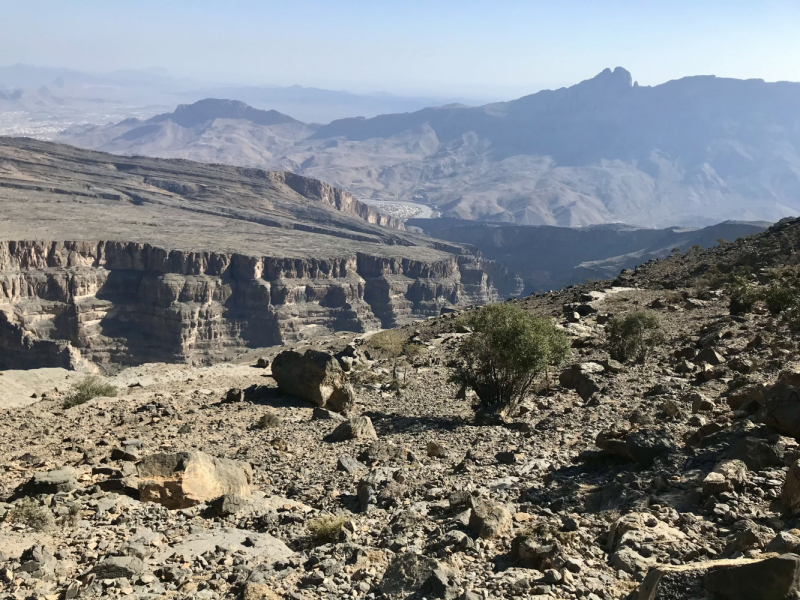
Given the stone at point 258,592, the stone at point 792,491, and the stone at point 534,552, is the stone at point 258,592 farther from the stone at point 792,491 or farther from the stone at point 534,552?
the stone at point 792,491

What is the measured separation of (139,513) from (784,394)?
8.76 metres

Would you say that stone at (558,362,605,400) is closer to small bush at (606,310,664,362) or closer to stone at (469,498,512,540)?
small bush at (606,310,664,362)

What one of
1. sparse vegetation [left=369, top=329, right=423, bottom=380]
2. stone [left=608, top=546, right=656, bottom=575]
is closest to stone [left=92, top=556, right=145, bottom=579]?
stone [left=608, top=546, right=656, bottom=575]

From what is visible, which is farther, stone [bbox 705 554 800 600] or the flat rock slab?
the flat rock slab

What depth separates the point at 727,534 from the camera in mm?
6949

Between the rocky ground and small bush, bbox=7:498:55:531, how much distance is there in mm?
33

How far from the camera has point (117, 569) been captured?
716 cm

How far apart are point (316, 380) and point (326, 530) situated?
9.65 metres

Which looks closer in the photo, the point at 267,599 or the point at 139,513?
the point at 267,599

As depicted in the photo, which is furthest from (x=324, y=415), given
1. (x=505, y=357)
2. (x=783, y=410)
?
(x=783, y=410)

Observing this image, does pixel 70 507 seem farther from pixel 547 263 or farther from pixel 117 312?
pixel 547 263

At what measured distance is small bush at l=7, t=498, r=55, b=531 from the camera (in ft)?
28.1

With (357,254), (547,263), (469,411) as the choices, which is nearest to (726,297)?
(469,411)

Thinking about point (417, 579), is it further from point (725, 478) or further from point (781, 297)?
point (781, 297)
